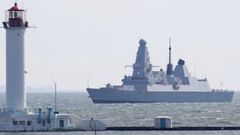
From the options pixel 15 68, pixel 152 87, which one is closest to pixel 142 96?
pixel 152 87

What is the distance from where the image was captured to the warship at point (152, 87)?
169m

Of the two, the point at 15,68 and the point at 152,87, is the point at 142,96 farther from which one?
the point at 15,68

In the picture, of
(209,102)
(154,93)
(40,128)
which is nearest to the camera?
(40,128)

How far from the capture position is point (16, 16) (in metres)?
59.9

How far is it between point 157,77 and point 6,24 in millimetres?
118307

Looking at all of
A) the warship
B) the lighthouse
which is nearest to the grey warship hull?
the warship

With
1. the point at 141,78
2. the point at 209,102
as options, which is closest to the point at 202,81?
the point at 209,102

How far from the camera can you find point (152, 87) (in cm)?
17112

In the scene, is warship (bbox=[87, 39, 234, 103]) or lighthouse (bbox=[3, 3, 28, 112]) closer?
lighthouse (bbox=[3, 3, 28, 112])

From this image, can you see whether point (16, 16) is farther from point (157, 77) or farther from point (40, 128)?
point (157, 77)

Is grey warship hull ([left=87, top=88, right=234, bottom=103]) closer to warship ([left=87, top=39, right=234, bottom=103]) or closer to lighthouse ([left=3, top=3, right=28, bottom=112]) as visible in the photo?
warship ([left=87, top=39, right=234, bottom=103])

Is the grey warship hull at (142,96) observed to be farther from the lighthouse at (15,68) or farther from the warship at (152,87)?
the lighthouse at (15,68)

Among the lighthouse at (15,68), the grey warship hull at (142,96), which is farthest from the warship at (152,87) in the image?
the lighthouse at (15,68)

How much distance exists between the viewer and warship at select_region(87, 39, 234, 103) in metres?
169
